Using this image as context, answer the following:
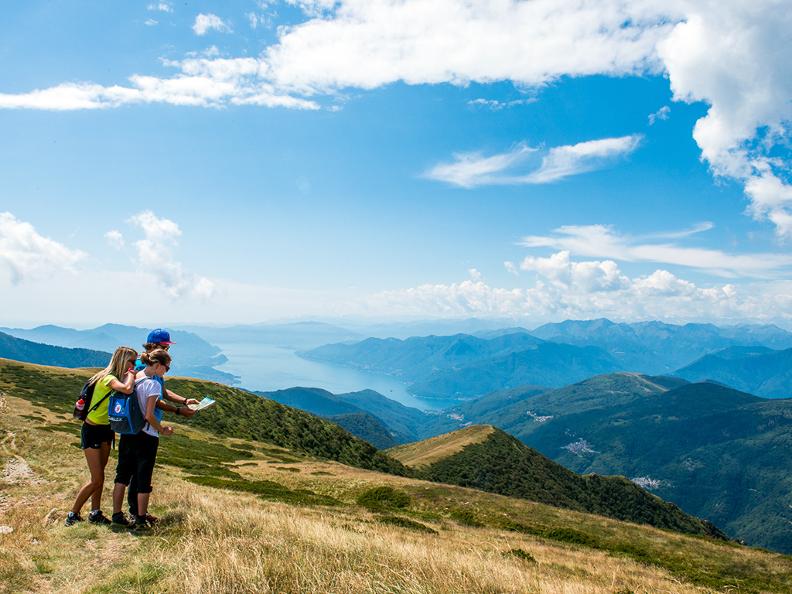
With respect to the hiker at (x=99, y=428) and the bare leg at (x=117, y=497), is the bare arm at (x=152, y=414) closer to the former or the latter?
the hiker at (x=99, y=428)

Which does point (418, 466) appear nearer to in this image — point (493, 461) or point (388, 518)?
point (493, 461)

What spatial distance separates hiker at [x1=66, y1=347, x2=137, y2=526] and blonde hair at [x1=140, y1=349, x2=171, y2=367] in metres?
0.32

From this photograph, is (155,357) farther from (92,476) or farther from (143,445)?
(92,476)

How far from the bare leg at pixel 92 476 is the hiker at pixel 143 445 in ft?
1.99

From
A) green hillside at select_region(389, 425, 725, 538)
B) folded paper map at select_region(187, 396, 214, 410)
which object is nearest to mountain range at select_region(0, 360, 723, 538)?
green hillside at select_region(389, 425, 725, 538)

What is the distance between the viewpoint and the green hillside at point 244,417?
202 feet

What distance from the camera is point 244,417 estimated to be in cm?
7719

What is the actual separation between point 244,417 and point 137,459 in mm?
73457

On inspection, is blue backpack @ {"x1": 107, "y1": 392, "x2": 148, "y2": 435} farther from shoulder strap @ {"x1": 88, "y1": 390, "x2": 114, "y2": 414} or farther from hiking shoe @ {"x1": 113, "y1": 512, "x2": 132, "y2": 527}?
hiking shoe @ {"x1": 113, "y1": 512, "x2": 132, "y2": 527}

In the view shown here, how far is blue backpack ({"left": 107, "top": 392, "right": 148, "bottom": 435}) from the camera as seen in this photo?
8.91 metres

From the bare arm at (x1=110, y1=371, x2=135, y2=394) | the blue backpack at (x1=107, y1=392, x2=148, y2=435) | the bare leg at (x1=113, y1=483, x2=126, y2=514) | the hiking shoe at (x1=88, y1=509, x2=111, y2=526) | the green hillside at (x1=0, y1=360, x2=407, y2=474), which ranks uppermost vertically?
the bare arm at (x1=110, y1=371, x2=135, y2=394)

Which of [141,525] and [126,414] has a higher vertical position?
[126,414]

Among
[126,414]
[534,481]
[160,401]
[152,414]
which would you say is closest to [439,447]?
[534,481]

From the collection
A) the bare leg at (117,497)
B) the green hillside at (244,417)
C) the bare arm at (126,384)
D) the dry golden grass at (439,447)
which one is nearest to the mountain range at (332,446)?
the green hillside at (244,417)
